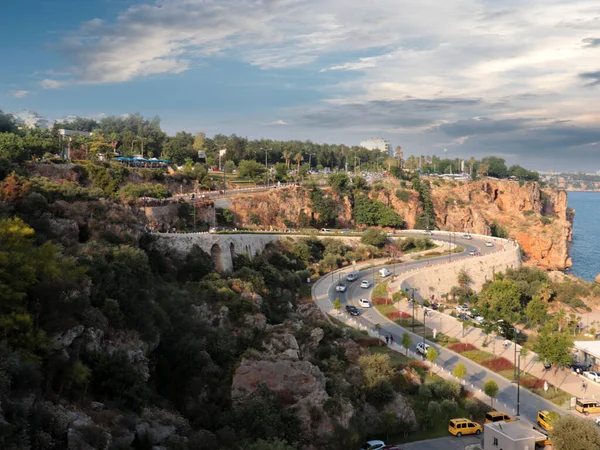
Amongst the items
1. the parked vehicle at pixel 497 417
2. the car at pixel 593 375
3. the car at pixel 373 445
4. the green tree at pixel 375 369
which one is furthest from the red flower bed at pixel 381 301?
the car at pixel 373 445

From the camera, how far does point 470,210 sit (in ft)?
353

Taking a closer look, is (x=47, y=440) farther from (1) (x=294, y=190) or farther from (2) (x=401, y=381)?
(1) (x=294, y=190)

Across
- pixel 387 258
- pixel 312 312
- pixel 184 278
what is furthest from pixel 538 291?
pixel 184 278

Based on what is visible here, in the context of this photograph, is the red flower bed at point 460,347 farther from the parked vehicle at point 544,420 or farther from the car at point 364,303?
the parked vehicle at point 544,420

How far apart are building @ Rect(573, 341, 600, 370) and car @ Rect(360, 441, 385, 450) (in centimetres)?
2101

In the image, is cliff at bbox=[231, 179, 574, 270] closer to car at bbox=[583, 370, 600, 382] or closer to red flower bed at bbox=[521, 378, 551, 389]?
red flower bed at bbox=[521, 378, 551, 389]

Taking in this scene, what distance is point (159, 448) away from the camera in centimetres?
1698

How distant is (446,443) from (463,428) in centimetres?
132

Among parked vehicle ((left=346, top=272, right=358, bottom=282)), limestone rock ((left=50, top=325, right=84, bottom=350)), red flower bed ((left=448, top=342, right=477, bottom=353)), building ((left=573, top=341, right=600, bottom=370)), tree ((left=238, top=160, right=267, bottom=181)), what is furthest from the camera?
tree ((left=238, top=160, right=267, bottom=181))

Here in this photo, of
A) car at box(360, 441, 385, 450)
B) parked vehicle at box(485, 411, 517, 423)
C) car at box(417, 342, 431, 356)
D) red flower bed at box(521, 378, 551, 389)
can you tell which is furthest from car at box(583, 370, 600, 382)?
car at box(360, 441, 385, 450)

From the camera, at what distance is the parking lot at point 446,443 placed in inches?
961

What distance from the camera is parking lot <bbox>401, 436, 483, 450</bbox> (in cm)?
2441

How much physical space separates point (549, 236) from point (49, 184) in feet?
302

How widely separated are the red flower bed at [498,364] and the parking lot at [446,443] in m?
10.9
